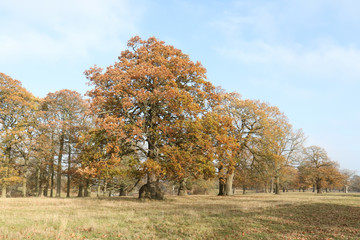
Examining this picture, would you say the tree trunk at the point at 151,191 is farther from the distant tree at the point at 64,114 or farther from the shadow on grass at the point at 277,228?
the distant tree at the point at 64,114

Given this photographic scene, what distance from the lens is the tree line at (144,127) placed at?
66.0 ft

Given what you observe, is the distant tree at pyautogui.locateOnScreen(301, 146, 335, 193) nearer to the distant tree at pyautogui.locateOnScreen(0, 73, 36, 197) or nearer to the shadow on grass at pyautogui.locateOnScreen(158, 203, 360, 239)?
the shadow on grass at pyautogui.locateOnScreen(158, 203, 360, 239)

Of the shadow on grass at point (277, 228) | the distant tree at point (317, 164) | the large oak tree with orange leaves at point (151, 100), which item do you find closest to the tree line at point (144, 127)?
the large oak tree with orange leaves at point (151, 100)

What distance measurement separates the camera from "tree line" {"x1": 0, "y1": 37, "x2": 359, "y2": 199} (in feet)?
66.0

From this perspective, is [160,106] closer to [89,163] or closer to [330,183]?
[89,163]

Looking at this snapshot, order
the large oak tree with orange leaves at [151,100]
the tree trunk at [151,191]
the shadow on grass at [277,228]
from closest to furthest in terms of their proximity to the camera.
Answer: the shadow on grass at [277,228] → the large oak tree with orange leaves at [151,100] → the tree trunk at [151,191]

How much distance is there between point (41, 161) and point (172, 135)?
A: 969 inches

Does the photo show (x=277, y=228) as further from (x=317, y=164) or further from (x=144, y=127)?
(x=317, y=164)

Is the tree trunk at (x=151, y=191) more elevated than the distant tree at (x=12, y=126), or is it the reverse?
the distant tree at (x=12, y=126)

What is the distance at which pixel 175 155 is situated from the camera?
19719 mm

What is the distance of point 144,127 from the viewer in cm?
2156

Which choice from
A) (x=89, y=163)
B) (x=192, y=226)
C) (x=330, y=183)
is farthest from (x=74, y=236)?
(x=330, y=183)

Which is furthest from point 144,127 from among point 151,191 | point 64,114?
point 64,114

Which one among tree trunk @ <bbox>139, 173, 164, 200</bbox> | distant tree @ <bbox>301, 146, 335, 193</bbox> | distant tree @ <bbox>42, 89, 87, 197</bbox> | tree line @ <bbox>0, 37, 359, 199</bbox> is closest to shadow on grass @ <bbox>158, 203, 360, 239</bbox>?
tree line @ <bbox>0, 37, 359, 199</bbox>
